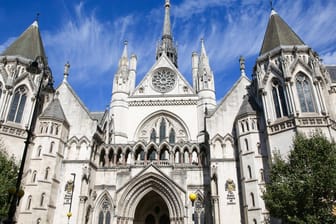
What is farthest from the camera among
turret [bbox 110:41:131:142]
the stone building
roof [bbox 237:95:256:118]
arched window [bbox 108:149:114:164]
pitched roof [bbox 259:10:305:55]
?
turret [bbox 110:41:131:142]

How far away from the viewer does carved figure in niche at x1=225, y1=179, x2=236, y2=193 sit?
22.1 m

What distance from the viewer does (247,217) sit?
1994 cm

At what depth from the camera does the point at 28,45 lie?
81.7 feet

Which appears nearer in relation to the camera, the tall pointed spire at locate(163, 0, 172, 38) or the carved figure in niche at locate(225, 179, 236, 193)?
the carved figure in niche at locate(225, 179, 236, 193)

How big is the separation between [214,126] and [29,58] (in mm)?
17517

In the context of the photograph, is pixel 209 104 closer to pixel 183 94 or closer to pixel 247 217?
pixel 183 94

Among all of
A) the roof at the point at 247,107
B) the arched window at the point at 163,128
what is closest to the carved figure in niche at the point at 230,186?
the roof at the point at 247,107

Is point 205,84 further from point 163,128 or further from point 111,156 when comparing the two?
point 111,156

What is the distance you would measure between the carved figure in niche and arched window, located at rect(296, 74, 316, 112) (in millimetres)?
7887

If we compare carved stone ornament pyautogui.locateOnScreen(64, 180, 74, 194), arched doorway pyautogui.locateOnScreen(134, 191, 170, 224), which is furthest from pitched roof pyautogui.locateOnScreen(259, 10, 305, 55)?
carved stone ornament pyautogui.locateOnScreen(64, 180, 74, 194)

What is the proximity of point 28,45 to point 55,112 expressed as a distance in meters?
6.72

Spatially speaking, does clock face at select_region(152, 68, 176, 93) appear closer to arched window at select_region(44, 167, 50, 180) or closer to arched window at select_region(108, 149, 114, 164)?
arched window at select_region(108, 149, 114, 164)

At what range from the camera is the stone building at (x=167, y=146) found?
20.3m

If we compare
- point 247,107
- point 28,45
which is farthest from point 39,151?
point 247,107
